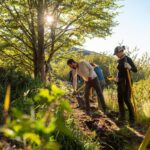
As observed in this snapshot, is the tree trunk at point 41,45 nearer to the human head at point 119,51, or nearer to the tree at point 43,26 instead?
the tree at point 43,26

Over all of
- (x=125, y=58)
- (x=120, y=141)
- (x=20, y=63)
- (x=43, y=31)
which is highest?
(x=43, y=31)

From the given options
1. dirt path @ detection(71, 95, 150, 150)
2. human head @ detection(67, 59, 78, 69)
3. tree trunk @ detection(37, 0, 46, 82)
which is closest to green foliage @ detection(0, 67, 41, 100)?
human head @ detection(67, 59, 78, 69)

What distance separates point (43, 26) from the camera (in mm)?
13133

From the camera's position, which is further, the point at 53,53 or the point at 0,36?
the point at 53,53

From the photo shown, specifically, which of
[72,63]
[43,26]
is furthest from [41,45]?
[72,63]

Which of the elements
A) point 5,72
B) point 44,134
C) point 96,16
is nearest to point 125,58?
point 5,72

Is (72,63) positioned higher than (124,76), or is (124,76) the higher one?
(72,63)

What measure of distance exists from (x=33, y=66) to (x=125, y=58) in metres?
5.98

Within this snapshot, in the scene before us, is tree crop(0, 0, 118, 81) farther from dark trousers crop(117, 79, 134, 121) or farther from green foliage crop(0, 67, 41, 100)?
dark trousers crop(117, 79, 134, 121)

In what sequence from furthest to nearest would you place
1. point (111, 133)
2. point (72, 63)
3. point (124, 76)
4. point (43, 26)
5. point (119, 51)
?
point (43, 26), point (72, 63), point (124, 76), point (119, 51), point (111, 133)

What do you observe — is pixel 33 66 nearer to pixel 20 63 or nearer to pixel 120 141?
pixel 20 63

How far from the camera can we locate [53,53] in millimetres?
14117

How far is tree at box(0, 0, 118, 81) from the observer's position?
12820mm

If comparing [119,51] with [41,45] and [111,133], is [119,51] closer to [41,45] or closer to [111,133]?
[111,133]
